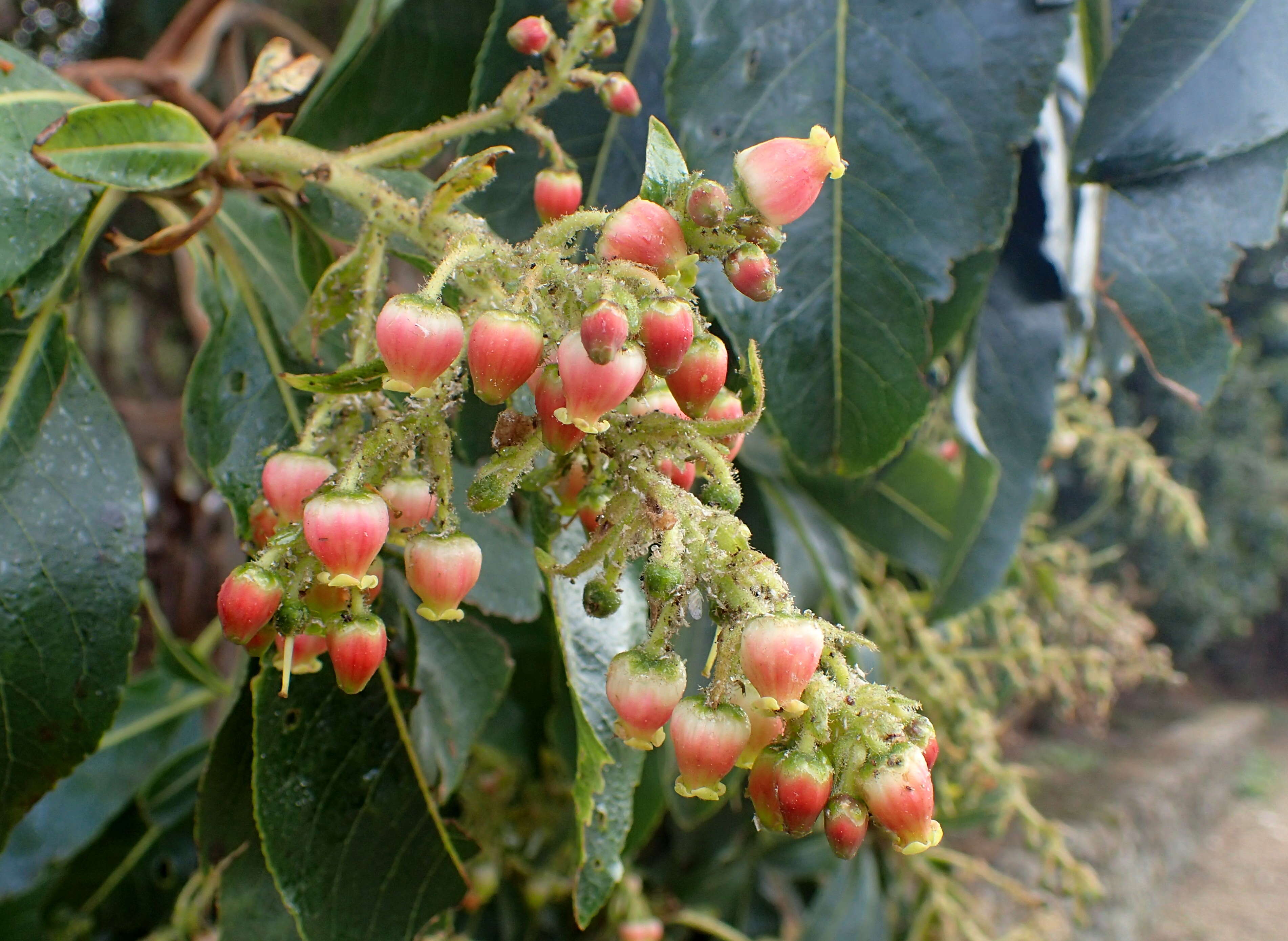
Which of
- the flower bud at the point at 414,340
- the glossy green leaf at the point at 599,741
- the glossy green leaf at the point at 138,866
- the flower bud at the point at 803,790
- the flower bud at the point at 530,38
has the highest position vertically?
the flower bud at the point at 530,38

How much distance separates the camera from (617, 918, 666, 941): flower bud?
3.63 ft

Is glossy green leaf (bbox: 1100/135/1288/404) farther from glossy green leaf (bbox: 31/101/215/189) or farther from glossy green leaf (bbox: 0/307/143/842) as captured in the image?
glossy green leaf (bbox: 0/307/143/842)

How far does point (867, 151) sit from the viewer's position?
0.65 meters

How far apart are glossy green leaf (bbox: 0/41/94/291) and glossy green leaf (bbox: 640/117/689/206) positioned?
1.22 ft

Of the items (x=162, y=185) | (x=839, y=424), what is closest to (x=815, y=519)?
(x=839, y=424)

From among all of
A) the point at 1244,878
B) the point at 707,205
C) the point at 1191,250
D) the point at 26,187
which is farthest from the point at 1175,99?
the point at 1244,878

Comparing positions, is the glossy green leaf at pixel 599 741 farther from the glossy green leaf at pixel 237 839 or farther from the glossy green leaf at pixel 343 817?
the glossy green leaf at pixel 237 839

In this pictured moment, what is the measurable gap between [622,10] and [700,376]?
0.97 feet

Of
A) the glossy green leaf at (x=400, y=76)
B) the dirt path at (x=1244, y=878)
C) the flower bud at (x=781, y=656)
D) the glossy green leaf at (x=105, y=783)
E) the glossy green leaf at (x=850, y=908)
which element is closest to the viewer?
the flower bud at (x=781, y=656)

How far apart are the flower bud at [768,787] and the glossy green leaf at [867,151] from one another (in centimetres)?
31

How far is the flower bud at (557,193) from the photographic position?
0.52m

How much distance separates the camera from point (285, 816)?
58 cm

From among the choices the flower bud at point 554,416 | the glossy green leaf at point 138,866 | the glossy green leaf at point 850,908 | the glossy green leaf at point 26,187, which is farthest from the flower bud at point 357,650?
the glossy green leaf at point 850,908

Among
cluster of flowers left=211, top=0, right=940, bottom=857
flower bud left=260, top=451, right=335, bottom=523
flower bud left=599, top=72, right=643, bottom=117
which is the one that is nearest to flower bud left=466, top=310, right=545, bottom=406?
cluster of flowers left=211, top=0, right=940, bottom=857
